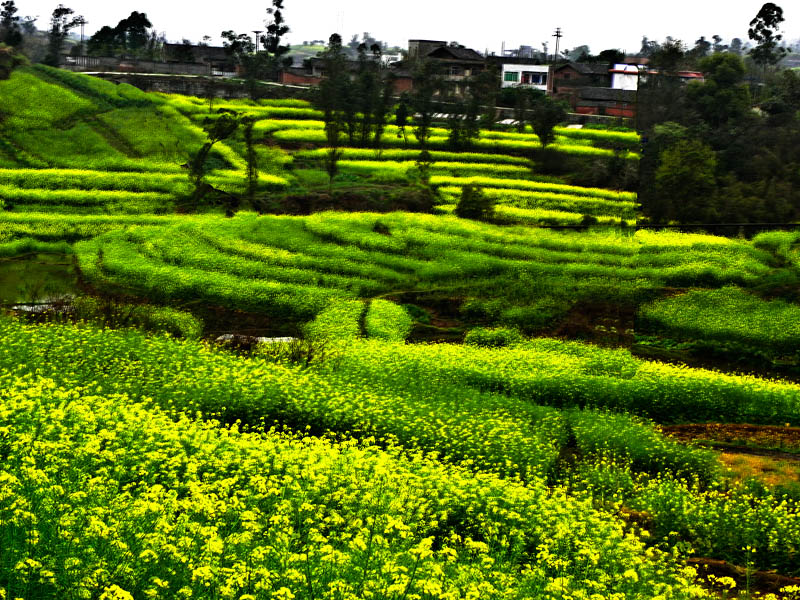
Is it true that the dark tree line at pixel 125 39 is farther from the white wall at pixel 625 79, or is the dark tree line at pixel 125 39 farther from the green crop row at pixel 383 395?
the green crop row at pixel 383 395

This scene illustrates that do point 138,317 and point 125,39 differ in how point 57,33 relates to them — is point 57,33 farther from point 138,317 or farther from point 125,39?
point 138,317

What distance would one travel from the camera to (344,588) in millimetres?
10188

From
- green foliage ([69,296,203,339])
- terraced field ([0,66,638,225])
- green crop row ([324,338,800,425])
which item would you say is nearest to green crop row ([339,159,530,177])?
terraced field ([0,66,638,225])

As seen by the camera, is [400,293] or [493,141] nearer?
[400,293]

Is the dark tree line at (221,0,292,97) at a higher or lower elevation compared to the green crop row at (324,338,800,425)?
higher

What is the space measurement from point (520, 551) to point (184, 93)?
66126mm

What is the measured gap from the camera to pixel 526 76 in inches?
3263

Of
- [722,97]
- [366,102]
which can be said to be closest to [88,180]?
[366,102]

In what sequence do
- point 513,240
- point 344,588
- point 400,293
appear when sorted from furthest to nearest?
point 513,240 < point 400,293 < point 344,588

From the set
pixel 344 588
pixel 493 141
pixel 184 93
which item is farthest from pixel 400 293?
pixel 184 93

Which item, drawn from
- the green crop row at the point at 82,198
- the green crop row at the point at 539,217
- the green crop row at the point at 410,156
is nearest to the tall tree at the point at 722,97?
the green crop row at the point at 410,156

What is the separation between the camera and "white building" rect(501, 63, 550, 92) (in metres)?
82.6

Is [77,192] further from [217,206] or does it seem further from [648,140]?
[648,140]

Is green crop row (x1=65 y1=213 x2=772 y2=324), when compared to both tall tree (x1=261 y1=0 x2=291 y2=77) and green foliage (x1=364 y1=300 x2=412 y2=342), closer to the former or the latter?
green foliage (x1=364 y1=300 x2=412 y2=342)
